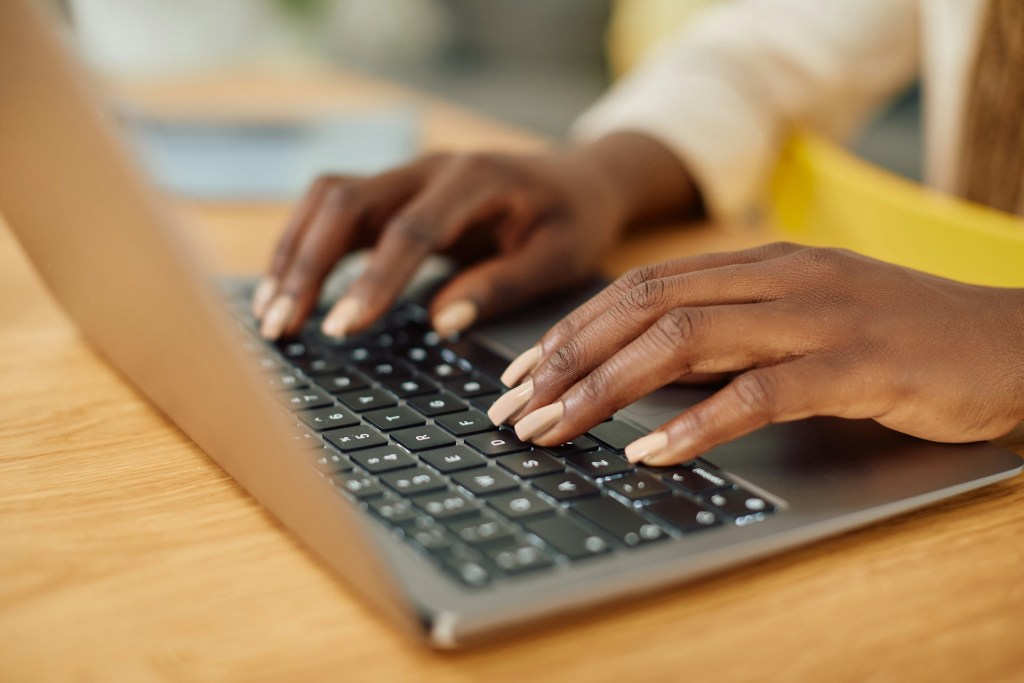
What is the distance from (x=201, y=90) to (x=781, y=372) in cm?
122

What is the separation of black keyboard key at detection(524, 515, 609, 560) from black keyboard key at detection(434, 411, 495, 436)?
0.31 ft

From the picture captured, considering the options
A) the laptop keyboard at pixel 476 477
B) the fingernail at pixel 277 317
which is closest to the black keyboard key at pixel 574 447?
the laptop keyboard at pixel 476 477

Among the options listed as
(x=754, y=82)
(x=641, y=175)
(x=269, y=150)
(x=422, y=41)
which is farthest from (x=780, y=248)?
(x=422, y=41)

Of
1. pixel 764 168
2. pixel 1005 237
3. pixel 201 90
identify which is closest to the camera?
pixel 1005 237

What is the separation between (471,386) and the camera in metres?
0.53

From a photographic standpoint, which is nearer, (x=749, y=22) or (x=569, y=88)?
(x=749, y=22)

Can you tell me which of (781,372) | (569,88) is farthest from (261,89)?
(569,88)

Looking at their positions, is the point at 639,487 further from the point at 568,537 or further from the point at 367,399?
the point at 367,399

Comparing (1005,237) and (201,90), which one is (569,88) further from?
(1005,237)

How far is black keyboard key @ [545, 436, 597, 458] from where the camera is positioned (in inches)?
17.4

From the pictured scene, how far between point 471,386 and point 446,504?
0.15m

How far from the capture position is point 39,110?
0.36 m

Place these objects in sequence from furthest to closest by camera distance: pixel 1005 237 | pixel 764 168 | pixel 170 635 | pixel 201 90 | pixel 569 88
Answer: pixel 569 88
pixel 201 90
pixel 764 168
pixel 1005 237
pixel 170 635

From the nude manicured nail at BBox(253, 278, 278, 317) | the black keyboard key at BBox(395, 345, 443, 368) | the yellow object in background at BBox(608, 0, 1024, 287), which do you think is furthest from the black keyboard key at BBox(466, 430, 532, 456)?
the yellow object in background at BBox(608, 0, 1024, 287)
